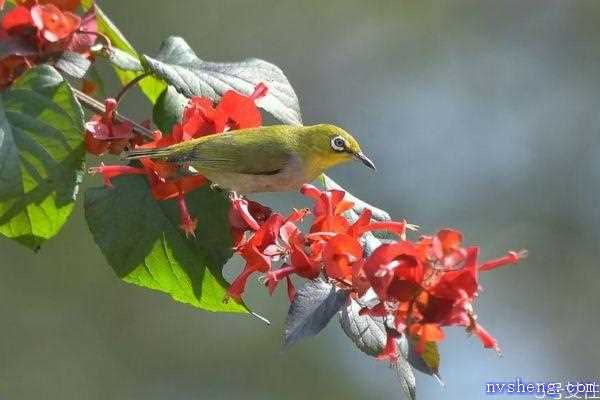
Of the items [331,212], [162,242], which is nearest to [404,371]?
[331,212]

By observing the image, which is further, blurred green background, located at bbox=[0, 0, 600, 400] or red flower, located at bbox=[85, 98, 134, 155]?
blurred green background, located at bbox=[0, 0, 600, 400]

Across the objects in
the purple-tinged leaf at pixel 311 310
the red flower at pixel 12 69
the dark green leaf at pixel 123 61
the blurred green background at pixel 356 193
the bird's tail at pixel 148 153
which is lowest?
the blurred green background at pixel 356 193

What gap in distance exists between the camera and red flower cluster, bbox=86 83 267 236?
226cm

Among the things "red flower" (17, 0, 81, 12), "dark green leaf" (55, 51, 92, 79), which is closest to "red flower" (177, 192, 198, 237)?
"dark green leaf" (55, 51, 92, 79)

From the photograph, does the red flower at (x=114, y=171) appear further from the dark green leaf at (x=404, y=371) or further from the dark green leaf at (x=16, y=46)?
the dark green leaf at (x=404, y=371)

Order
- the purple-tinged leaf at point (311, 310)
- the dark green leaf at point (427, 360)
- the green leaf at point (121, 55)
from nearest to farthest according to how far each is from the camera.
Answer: the purple-tinged leaf at point (311, 310) → the dark green leaf at point (427, 360) → the green leaf at point (121, 55)

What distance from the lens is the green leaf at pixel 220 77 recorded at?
2.34 metres

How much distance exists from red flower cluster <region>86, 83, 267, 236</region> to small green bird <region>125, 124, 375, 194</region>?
0.03 m

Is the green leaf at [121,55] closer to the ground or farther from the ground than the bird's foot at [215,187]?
farther from the ground

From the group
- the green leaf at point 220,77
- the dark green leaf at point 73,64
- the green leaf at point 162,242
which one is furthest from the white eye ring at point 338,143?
the dark green leaf at point 73,64

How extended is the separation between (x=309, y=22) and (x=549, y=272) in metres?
3.08

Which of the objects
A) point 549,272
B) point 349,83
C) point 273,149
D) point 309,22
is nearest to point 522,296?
point 549,272

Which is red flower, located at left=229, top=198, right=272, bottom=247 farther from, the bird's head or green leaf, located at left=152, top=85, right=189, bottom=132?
the bird's head

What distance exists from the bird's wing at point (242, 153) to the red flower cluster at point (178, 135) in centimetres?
4
